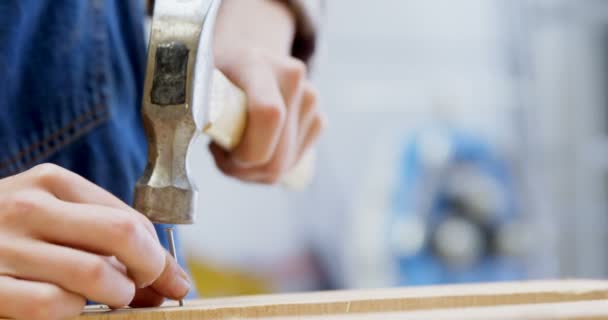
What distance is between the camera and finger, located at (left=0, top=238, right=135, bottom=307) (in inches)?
17.8

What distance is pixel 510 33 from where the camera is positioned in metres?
2.93

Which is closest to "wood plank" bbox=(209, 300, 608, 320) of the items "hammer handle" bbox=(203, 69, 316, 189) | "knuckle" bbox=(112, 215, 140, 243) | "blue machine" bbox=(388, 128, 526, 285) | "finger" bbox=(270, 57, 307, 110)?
"knuckle" bbox=(112, 215, 140, 243)

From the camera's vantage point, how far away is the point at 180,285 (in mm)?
530

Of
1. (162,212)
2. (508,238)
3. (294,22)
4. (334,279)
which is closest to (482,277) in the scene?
(508,238)

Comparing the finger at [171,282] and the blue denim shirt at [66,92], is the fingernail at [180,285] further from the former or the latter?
the blue denim shirt at [66,92]

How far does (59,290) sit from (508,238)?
7.80 feet

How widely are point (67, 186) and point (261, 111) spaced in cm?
29

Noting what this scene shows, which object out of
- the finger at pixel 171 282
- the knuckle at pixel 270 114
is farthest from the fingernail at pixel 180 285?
the knuckle at pixel 270 114

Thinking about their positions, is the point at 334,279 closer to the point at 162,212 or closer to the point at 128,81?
the point at 128,81

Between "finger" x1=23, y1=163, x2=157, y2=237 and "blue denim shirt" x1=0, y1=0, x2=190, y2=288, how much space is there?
272mm

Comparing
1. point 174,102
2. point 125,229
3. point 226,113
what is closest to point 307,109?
point 226,113

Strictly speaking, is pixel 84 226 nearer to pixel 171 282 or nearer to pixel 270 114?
pixel 171 282

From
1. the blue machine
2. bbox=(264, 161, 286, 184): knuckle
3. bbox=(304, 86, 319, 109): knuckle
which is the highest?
bbox=(304, 86, 319, 109): knuckle

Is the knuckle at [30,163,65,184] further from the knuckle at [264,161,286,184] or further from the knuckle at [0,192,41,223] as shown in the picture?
the knuckle at [264,161,286,184]
